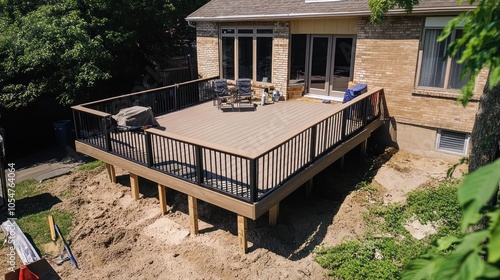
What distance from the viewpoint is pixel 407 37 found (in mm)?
9109

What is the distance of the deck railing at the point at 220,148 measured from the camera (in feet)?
20.4

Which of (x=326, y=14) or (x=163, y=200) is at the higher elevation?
(x=326, y=14)

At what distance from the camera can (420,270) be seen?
1533 millimetres

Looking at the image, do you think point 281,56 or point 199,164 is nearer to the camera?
point 199,164

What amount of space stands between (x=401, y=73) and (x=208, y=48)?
6.82 metres

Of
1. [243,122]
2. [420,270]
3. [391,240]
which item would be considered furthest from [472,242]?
[243,122]

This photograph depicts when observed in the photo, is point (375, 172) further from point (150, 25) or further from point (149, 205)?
point (150, 25)

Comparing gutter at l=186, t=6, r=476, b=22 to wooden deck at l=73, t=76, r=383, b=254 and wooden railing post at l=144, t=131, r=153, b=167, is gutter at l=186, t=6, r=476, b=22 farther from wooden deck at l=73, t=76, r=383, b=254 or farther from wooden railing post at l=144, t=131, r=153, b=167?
wooden railing post at l=144, t=131, r=153, b=167

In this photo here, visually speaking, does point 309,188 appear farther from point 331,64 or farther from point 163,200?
point 331,64

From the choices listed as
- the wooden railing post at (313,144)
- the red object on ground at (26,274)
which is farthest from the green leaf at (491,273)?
the red object on ground at (26,274)

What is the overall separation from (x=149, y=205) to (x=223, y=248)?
7.93 ft

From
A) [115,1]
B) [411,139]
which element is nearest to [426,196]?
[411,139]

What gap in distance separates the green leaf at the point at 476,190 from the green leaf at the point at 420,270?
1.48 feet

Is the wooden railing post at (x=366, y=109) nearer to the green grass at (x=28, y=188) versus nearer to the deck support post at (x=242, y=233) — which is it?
the deck support post at (x=242, y=233)
